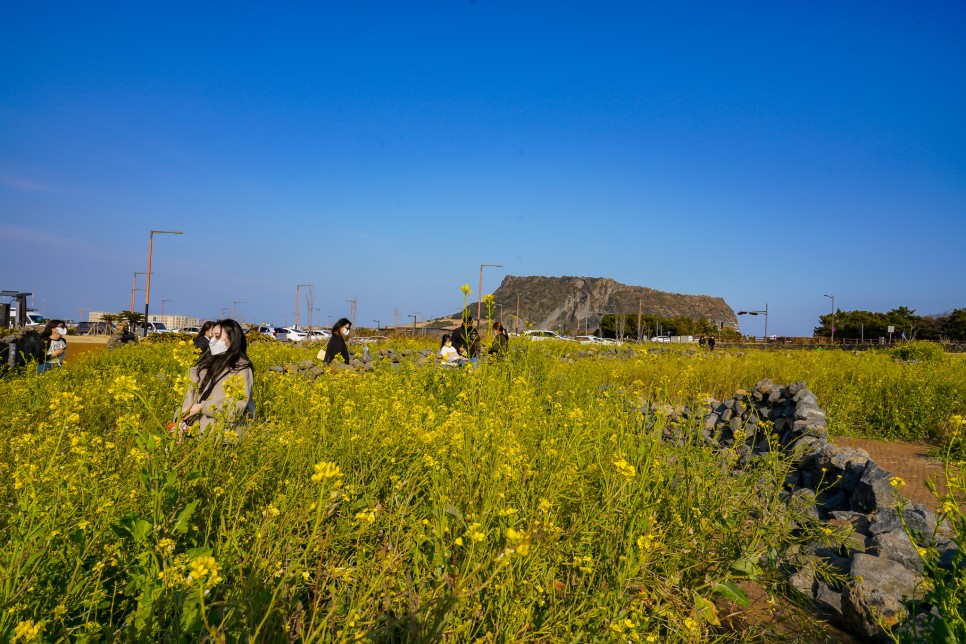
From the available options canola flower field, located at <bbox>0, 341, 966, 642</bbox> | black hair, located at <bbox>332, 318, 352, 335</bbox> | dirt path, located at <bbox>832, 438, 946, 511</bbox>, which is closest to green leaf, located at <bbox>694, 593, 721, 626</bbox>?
canola flower field, located at <bbox>0, 341, 966, 642</bbox>

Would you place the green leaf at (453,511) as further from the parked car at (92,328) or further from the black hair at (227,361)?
the parked car at (92,328)

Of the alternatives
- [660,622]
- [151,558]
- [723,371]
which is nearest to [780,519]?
[660,622]

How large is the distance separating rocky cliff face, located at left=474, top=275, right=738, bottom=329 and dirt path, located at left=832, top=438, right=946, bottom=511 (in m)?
106

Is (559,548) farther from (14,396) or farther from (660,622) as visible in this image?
(14,396)

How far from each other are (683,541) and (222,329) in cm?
418

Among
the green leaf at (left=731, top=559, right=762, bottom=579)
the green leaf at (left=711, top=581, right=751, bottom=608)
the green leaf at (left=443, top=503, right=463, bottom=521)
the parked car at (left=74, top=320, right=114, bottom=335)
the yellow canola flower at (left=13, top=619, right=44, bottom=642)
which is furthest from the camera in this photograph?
the parked car at (left=74, top=320, right=114, bottom=335)

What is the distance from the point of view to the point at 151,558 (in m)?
2.01

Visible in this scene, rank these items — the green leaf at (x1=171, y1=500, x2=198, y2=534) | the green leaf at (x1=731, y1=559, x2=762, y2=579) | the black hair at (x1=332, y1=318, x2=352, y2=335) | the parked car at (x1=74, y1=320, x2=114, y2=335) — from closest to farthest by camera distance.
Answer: the green leaf at (x1=171, y1=500, x2=198, y2=534), the green leaf at (x1=731, y1=559, x2=762, y2=579), the black hair at (x1=332, y1=318, x2=352, y2=335), the parked car at (x1=74, y1=320, x2=114, y2=335)

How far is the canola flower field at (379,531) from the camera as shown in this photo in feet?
6.16

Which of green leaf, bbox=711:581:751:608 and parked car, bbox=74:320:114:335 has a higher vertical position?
parked car, bbox=74:320:114:335

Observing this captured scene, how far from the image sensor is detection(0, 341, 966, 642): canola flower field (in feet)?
6.16

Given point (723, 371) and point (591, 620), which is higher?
point (723, 371)

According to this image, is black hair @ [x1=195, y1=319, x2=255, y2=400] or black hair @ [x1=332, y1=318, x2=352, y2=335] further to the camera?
black hair @ [x1=332, y1=318, x2=352, y2=335]

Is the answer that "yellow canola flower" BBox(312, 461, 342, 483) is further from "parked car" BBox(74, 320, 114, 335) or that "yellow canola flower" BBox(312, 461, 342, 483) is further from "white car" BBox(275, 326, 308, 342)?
"parked car" BBox(74, 320, 114, 335)
